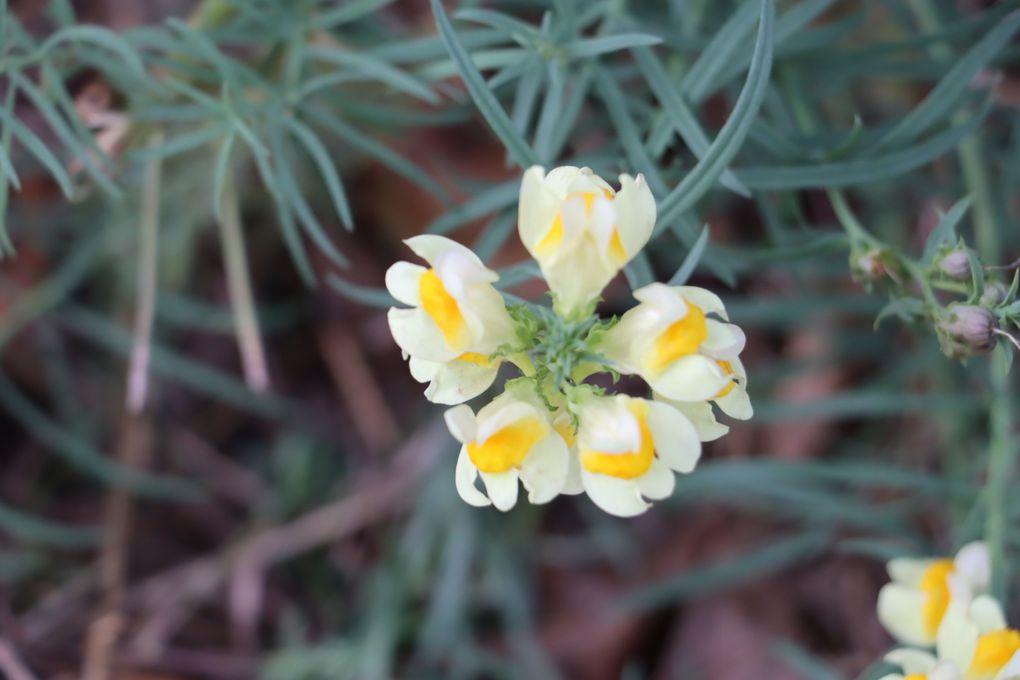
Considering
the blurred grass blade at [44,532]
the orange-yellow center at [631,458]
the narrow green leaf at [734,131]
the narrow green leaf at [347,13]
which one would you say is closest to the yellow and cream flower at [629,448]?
the orange-yellow center at [631,458]

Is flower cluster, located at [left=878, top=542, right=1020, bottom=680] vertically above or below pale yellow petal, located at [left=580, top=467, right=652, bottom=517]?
below

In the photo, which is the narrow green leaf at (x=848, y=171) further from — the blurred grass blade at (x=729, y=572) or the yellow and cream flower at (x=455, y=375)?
the blurred grass blade at (x=729, y=572)

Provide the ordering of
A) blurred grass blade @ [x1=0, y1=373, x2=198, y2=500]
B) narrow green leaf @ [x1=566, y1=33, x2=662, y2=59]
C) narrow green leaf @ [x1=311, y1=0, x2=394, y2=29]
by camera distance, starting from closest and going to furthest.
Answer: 1. narrow green leaf @ [x1=566, y1=33, x2=662, y2=59]
2. narrow green leaf @ [x1=311, y1=0, x2=394, y2=29]
3. blurred grass blade @ [x1=0, y1=373, x2=198, y2=500]

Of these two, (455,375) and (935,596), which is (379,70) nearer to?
(455,375)

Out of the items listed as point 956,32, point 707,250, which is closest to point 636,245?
point 707,250

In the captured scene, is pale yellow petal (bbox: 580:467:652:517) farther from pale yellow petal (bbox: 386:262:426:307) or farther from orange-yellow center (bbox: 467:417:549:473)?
pale yellow petal (bbox: 386:262:426:307)

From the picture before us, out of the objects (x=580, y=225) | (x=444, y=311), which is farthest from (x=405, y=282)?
(x=580, y=225)

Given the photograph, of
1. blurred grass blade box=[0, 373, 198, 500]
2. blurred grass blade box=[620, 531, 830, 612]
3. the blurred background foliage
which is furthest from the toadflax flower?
blurred grass blade box=[0, 373, 198, 500]
